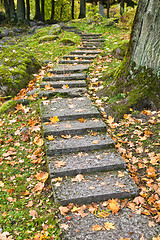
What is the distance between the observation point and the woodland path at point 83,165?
2.44 m

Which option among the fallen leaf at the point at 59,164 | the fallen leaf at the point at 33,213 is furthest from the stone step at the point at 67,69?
the fallen leaf at the point at 33,213

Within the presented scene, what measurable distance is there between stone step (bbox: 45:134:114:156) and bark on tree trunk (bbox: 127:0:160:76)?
1821 mm

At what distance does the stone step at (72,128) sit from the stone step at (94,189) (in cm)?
99

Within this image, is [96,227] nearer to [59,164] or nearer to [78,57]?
[59,164]

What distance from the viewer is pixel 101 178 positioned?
3016 mm

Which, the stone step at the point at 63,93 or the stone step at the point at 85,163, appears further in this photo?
the stone step at the point at 63,93

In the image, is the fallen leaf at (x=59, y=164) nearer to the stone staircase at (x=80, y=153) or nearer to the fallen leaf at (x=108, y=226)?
the stone staircase at (x=80, y=153)

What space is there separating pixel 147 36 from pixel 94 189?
3160 mm

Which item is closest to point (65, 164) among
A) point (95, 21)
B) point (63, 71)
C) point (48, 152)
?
point (48, 152)

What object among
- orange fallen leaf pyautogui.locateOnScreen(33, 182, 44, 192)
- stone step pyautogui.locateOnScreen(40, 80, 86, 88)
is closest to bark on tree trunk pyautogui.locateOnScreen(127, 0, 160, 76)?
stone step pyautogui.locateOnScreen(40, 80, 86, 88)

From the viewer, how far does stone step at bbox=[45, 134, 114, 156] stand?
340 cm

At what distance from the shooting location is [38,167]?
3.41 meters

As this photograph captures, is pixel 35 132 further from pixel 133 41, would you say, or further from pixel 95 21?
pixel 95 21

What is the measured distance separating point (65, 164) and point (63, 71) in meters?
3.83
